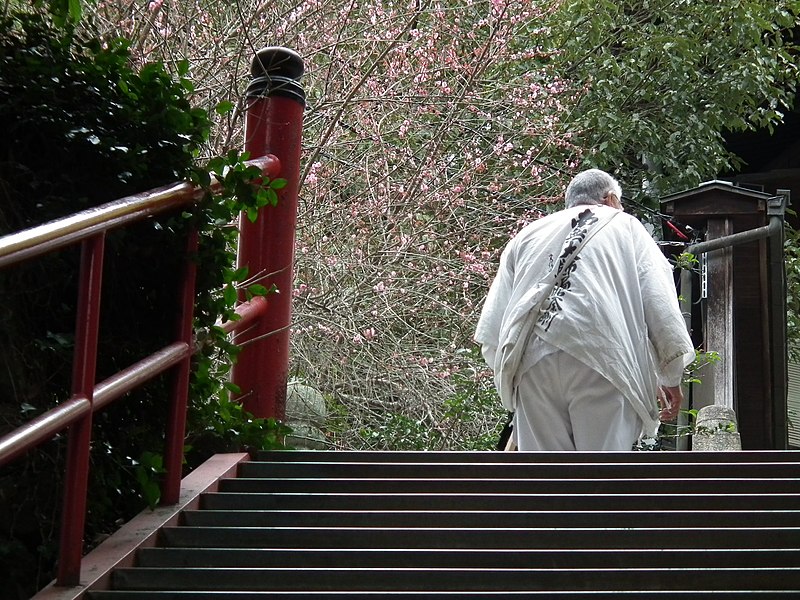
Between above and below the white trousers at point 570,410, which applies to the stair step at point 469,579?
below

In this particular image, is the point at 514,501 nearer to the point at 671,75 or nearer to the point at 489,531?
the point at 489,531

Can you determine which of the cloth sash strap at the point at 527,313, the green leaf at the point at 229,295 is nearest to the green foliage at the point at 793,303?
the cloth sash strap at the point at 527,313

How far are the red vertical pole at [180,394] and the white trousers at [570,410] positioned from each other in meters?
2.27

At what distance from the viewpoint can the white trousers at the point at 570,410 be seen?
15.2 ft

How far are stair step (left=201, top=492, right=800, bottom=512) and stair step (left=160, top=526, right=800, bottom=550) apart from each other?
0.21 m

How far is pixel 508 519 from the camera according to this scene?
8.14 feet

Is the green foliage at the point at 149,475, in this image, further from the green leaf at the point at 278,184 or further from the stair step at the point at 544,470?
the green leaf at the point at 278,184

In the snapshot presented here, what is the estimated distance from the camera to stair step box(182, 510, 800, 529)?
8.14 feet

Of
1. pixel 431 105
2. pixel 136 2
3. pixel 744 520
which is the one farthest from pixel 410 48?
pixel 744 520

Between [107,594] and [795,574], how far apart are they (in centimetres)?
125

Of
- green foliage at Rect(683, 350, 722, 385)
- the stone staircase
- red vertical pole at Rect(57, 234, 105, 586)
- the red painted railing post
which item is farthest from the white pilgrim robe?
red vertical pole at Rect(57, 234, 105, 586)

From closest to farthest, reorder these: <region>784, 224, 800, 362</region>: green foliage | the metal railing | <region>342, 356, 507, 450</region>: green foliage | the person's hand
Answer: the metal railing → the person's hand → <region>342, 356, 507, 450</region>: green foliage → <region>784, 224, 800, 362</region>: green foliage

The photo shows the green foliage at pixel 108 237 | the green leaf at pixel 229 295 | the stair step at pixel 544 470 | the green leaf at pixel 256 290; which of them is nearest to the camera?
the green foliage at pixel 108 237

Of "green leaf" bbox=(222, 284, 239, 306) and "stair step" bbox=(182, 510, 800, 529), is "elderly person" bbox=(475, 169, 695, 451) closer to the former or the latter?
"green leaf" bbox=(222, 284, 239, 306)
